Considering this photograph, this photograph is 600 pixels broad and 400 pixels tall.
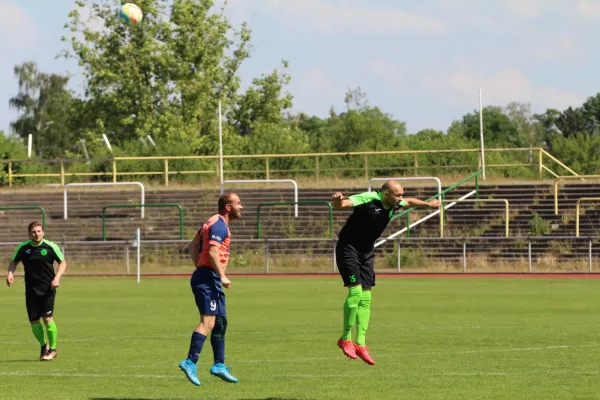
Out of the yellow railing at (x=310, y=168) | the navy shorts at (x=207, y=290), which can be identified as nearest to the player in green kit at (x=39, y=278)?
the navy shorts at (x=207, y=290)

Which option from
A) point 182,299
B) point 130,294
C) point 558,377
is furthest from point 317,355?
point 130,294

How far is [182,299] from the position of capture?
27766 millimetres

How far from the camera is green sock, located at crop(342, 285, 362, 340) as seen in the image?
13.3 meters

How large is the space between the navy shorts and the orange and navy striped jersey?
0.30 feet

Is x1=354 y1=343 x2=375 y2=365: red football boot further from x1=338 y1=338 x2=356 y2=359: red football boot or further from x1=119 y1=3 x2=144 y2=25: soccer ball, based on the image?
x1=119 y1=3 x2=144 y2=25: soccer ball

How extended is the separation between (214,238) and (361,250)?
7.61ft

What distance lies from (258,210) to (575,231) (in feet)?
36.9

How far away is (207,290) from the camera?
12.0 m

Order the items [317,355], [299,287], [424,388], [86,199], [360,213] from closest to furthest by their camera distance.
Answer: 1. [424,388]
2. [360,213]
3. [317,355]
4. [299,287]
5. [86,199]

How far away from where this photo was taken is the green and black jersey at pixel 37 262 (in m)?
15.6

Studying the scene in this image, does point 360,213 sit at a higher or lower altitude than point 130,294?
higher

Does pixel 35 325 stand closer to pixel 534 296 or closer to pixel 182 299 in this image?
pixel 182 299

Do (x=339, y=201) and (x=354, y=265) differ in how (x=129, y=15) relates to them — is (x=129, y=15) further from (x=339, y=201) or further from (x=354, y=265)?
(x=339, y=201)

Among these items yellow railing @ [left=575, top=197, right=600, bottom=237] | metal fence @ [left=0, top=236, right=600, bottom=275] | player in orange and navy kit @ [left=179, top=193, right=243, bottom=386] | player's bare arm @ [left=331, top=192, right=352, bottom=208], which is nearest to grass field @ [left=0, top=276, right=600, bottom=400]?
player in orange and navy kit @ [left=179, top=193, right=243, bottom=386]
